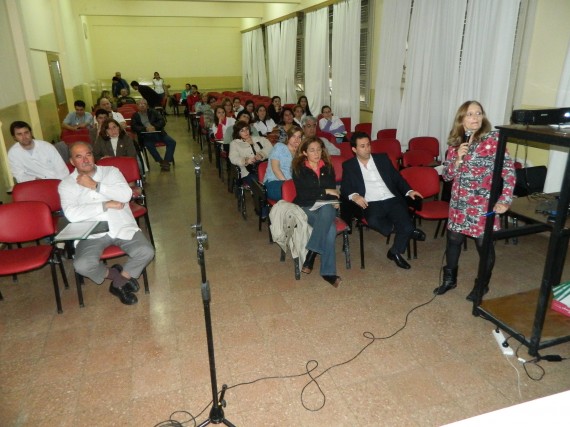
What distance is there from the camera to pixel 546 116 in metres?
2.27

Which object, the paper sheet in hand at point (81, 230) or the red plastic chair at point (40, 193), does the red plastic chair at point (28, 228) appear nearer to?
the paper sheet in hand at point (81, 230)

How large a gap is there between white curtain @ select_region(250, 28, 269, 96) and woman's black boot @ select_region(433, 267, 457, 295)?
12.1m

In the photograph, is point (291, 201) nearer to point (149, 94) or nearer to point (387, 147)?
point (387, 147)

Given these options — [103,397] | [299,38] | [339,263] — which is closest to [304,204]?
[339,263]

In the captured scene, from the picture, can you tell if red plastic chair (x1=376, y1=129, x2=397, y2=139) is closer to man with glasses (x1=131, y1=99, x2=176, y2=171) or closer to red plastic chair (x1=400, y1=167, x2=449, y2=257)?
red plastic chair (x1=400, y1=167, x2=449, y2=257)

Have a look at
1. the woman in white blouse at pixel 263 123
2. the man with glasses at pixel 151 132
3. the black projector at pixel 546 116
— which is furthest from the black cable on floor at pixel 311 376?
the man with glasses at pixel 151 132

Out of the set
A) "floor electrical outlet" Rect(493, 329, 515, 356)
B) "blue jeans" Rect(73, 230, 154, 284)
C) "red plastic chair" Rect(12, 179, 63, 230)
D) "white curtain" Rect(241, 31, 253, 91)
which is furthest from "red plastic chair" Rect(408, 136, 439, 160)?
"white curtain" Rect(241, 31, 253, 91)

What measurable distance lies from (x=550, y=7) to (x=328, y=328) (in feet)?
12.9

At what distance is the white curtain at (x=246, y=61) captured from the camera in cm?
1526

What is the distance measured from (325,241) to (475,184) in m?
1.21

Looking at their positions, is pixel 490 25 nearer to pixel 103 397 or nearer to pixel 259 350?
pixel 259 350

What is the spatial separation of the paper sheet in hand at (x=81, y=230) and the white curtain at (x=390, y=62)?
5076 millimetres

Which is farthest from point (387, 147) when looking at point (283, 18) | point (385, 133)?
point (283, 18)

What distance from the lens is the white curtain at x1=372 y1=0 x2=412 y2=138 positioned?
6.19 metres
